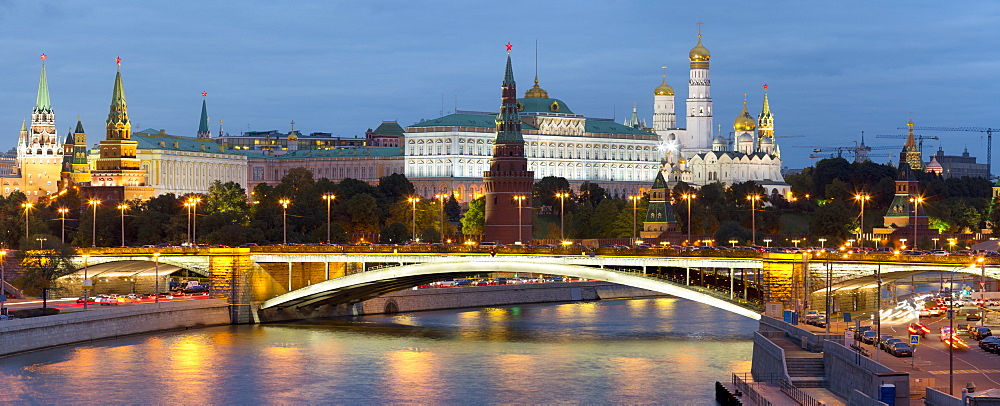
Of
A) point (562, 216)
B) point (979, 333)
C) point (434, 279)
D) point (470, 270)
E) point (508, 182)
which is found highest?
point (508, 182)

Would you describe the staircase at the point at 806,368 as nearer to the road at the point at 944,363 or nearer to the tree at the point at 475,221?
the road at the point at 944,363

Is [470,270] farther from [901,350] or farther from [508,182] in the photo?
[508,182]

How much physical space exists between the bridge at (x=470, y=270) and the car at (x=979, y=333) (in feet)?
23.8

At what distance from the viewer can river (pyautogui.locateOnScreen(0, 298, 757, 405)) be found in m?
65.2

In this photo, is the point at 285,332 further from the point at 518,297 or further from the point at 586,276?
the point at 518,297

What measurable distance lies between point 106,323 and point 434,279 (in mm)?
18637

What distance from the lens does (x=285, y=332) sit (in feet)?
297

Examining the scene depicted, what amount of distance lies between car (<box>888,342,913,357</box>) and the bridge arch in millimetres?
22551

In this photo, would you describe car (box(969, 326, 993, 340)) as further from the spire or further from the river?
the spire

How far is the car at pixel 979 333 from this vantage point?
60.1 m

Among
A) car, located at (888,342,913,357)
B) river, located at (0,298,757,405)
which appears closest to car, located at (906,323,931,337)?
car, located at (888,342,913,357)

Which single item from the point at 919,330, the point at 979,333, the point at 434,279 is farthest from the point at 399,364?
the point at 979,333

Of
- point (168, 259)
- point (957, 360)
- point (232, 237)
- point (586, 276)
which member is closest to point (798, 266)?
point (586, 276)

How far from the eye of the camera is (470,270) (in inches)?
3442
